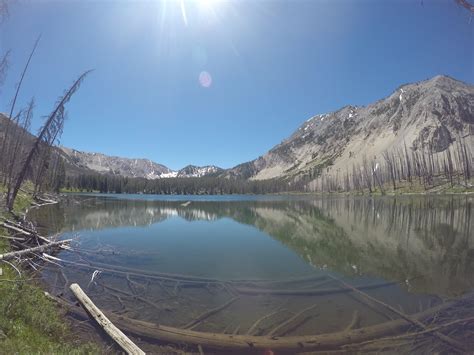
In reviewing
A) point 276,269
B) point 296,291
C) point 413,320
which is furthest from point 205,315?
point 276,269

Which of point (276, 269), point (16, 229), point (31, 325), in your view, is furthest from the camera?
point (276, 269)

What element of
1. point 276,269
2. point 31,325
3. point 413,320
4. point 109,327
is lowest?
point 276,269

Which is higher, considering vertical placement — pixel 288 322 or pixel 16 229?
pixel 16 229

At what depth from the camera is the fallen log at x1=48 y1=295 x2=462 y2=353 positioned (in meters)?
11.7

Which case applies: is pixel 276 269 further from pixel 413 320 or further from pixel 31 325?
pixel 31 325

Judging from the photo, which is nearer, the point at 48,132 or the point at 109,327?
the point at 109,327

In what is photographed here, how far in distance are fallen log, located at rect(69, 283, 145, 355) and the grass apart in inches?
35.2

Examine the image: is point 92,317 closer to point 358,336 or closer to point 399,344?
point 358,336

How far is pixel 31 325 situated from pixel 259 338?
8.54m

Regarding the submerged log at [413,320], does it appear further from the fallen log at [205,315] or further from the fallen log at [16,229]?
the fallen log at [16,229]

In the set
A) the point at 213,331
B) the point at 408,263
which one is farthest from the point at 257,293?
the point at 408,263

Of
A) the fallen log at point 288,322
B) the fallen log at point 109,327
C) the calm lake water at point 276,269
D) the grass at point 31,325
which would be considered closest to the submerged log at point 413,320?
the calm lake water at point 276,269

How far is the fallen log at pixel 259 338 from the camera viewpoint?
1166 cm

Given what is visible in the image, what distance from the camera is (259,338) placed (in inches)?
485
